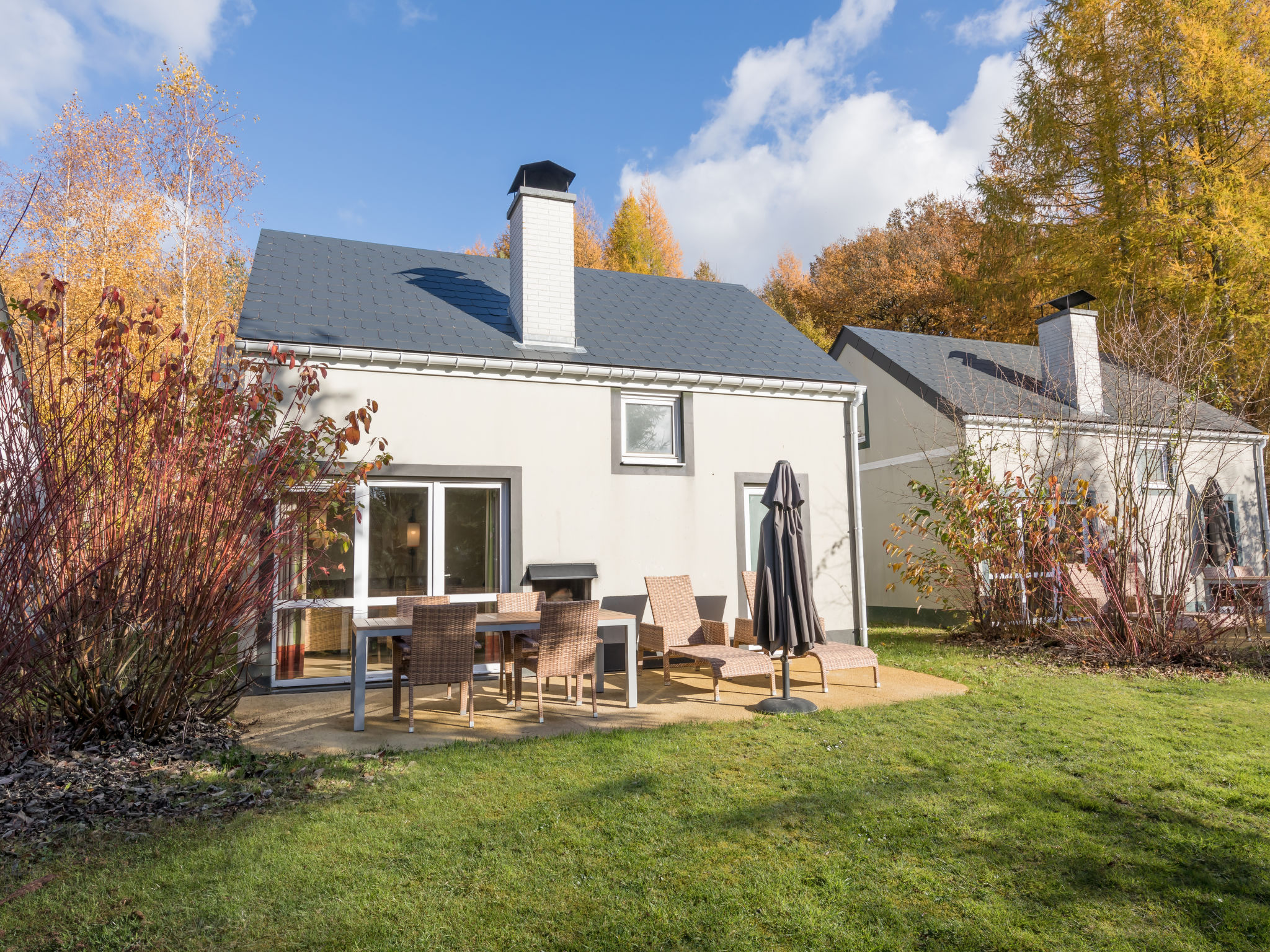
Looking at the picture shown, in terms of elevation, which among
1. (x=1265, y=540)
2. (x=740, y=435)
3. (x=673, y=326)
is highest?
(x=673, y=326)

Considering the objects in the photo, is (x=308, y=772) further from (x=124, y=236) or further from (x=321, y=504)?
(x=124, y=236)

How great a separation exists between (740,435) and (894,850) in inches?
277

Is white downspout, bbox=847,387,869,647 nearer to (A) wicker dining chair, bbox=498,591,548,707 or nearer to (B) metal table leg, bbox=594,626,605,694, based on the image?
(B) metal table leg, bbox=594,626,605,694

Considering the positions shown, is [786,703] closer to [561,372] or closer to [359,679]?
[359,679]

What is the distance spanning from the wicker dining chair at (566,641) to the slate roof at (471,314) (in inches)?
155

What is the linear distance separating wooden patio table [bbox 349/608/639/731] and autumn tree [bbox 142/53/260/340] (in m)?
12.1

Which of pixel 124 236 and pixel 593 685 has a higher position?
pixel 124 236

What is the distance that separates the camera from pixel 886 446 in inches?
614

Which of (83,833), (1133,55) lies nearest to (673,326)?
(83,833)

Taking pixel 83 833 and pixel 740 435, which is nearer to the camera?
pixel 83 833

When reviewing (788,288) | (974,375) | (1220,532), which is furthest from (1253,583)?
(788,288)

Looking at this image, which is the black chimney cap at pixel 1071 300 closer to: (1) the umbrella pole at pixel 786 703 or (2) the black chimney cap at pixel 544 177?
A: (2) the black chimney cap at pixel 544 177

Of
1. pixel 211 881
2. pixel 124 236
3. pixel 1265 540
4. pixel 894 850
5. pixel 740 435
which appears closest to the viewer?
pixel 211 881

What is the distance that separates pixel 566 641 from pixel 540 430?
137 inches
